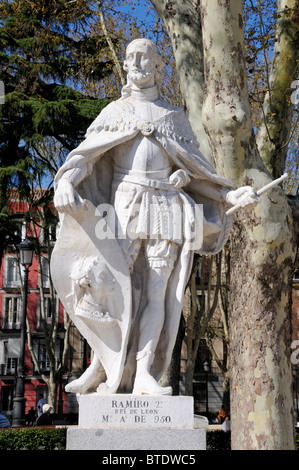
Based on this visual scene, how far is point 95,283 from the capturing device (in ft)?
16.7

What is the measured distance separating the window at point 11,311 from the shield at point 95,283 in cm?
3902

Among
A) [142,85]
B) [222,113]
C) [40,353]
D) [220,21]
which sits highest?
[220,21]

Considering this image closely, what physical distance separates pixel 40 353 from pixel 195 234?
38.7 m

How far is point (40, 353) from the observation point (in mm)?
42656

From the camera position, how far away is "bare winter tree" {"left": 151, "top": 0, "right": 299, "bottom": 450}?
26.9 feet

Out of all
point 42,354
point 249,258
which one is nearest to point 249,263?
point 249,258

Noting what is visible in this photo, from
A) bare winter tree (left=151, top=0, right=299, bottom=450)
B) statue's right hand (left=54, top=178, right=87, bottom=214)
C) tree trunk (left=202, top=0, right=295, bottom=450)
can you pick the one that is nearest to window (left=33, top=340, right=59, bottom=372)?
bare winter tree (left=151, top=0, right=299, bottom=450)

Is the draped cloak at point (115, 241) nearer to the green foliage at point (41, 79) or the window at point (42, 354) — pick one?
the green foliage at point (41, 79)

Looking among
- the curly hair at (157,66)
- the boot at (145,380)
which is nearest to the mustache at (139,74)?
the curly hair at (157,66)

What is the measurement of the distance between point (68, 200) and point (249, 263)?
4027mm

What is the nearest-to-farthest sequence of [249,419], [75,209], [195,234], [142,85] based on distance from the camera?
1. [75,209]
2. [195,234]
3. [142,85]
4. [249,419]

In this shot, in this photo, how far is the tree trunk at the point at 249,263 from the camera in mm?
8195
